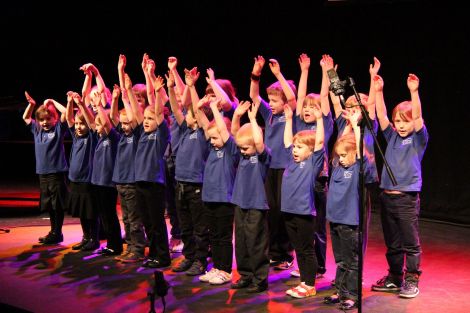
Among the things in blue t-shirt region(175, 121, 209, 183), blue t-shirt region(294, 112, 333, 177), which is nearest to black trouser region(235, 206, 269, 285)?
blue t-shirt region(175, 121, 209, 183)

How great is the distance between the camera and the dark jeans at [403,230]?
5.06 metres

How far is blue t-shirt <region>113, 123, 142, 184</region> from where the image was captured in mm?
6102

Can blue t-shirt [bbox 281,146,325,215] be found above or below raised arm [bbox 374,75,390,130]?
below

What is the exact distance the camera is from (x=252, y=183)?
518cm

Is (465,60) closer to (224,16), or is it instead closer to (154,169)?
(224,16)

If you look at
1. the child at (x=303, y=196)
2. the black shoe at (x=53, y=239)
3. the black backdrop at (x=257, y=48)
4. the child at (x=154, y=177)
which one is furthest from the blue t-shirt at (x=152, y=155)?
the black backdrop at (x=257, y=48)

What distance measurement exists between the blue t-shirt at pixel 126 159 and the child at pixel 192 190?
1.61ft

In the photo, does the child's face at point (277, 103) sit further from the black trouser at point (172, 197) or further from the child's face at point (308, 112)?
the black trouser at point (172, 197)

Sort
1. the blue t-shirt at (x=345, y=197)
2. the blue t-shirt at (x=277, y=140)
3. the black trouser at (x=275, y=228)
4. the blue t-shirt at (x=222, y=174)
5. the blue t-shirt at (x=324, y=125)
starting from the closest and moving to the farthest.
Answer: the blue t-shirt at (x=345, y=197), the blue t-shirt at (x=222, y=174), the blue t-shirt at (x=324, y=125), the blue t-shirt at (x=277, y=140), the black trouser at (x=275, y=228)

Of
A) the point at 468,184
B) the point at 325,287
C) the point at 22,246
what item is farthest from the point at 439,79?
the point at 22,246

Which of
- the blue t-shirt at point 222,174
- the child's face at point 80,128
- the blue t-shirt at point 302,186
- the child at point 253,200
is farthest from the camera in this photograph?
the child's face at point 80,128

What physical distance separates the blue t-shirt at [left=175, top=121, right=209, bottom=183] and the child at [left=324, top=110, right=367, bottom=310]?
50.2 inches

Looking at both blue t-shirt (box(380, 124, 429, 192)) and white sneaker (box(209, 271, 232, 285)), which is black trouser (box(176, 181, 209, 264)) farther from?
blue t-shirt (box(380, 124, 429, 192))

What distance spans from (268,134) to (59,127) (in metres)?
2.31
